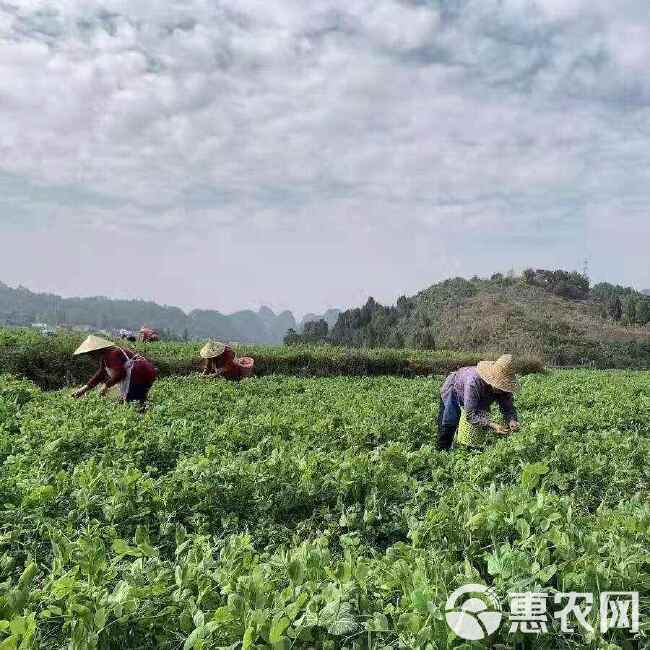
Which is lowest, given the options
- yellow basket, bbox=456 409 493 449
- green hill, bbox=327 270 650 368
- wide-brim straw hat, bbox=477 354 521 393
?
yellow basket, bbox=456 409 493 449

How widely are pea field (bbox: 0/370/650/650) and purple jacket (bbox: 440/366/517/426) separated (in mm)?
482

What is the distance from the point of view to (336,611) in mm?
2166

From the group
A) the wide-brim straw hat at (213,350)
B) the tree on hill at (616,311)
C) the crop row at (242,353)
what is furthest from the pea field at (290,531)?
the tree on hill at (616,311)

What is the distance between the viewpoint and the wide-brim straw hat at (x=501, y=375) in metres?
6.15

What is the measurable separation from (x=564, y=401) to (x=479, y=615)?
10700 mm

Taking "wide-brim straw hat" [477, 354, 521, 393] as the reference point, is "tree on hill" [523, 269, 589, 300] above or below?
above

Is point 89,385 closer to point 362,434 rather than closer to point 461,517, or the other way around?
point 362,434

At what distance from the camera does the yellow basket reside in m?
6.29

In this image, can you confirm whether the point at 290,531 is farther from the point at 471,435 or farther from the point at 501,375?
the point at 501,375

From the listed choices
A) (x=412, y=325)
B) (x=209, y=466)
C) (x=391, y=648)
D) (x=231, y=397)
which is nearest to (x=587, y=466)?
(x=209, y=466)

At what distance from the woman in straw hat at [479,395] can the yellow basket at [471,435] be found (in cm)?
5

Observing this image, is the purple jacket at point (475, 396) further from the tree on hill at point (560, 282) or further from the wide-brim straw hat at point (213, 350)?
the tree on hill at point (560, 282)

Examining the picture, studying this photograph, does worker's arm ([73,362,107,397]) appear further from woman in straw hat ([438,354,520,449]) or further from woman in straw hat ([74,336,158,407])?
woman in straw hat ([438,354,520,449])

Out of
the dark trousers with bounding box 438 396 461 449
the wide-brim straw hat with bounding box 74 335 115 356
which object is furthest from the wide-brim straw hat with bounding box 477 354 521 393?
Result: the wide-brim straw hat with bounding box 74 335 115 356
